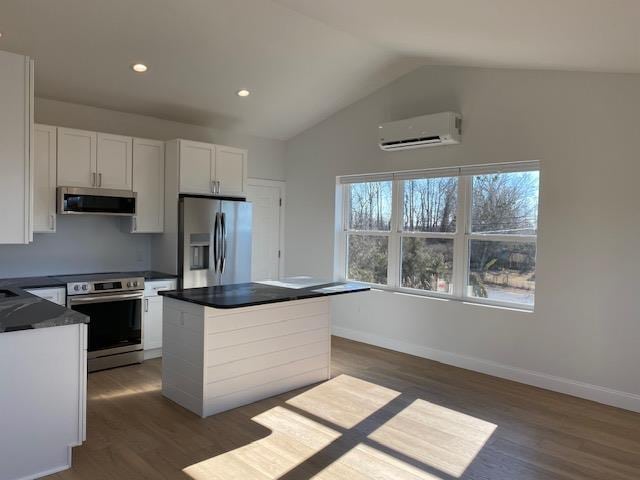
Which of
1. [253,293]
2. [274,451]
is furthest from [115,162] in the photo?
[274,451]

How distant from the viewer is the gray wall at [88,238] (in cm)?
453

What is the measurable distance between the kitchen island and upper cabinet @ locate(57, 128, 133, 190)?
66.6 inches

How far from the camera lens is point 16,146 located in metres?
3.00

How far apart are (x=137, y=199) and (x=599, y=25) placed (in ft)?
13.9

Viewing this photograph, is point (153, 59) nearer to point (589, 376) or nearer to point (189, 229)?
point (189, 229)

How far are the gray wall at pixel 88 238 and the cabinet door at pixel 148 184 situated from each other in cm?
32

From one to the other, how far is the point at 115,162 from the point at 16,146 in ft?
5.69

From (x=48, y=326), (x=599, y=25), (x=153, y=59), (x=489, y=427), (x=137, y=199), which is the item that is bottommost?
(x=489, y=427)

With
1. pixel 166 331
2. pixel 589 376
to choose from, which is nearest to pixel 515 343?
pixel 589 376

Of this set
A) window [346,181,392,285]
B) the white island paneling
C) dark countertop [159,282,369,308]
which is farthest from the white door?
the white island paneling

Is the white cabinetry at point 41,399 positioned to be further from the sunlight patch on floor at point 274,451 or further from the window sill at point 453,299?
the window sill at point 453,299

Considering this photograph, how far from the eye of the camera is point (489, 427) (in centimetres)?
334

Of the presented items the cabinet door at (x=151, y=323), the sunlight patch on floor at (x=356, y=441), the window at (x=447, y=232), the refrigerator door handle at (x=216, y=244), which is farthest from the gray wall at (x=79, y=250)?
the sunlight patch on floor at (x=356, y=441)

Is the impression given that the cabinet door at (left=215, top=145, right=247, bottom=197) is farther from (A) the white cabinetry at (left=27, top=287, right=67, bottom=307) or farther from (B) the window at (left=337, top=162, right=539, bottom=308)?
(A) the white cabinetry at (left=27, top=287, right=67, bottom=307)
